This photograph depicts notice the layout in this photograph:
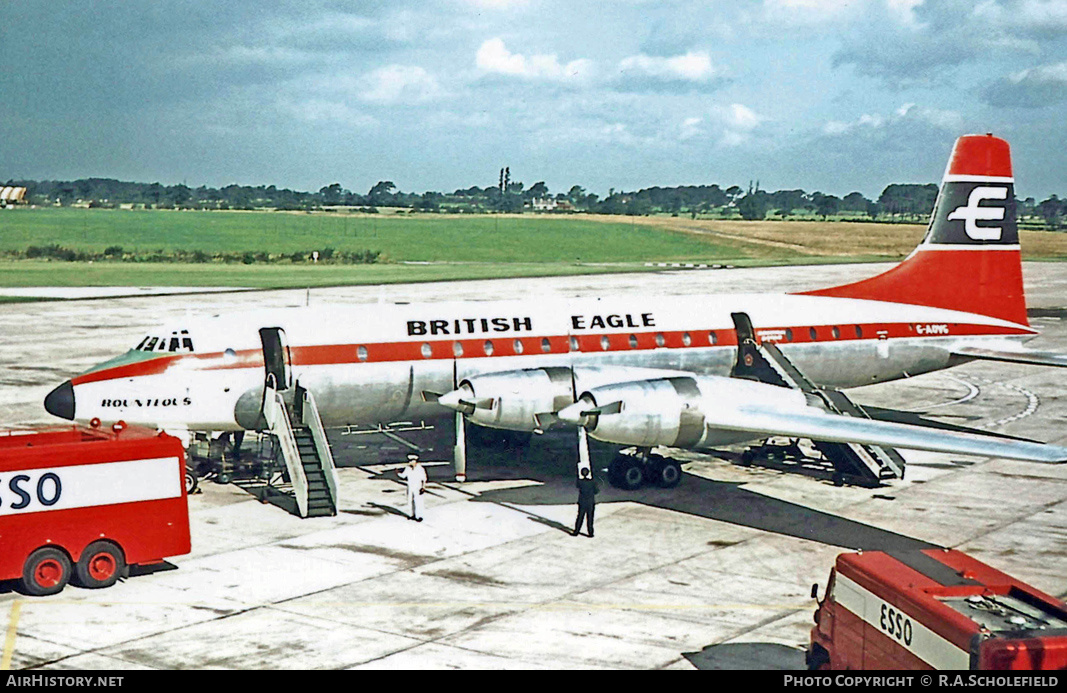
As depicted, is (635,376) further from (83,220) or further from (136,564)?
(83,220)

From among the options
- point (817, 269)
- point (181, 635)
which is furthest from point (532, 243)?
point (181, 635)

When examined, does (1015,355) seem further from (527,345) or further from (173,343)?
(173,343)

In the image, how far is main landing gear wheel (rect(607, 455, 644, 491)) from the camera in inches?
1047

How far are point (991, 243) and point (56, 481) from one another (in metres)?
26.2

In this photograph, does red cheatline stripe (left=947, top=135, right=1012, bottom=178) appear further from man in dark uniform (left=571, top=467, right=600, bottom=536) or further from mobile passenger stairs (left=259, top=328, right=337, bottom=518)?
mobile passenger stairs (left=259, top=328, right=337, bottom=518)

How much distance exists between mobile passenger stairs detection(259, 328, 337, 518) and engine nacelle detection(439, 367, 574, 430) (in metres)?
2.86

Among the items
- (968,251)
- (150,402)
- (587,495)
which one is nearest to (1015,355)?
(968,251)

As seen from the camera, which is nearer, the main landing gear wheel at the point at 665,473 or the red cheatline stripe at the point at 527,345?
the red cheatline stripe at the point at 527,345

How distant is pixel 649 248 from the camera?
136m

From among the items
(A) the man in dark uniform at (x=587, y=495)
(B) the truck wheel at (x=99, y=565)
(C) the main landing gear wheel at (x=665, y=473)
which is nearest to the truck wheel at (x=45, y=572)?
(B) the truck wheel at (x=99, y=565)

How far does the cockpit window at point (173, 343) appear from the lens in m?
25.7

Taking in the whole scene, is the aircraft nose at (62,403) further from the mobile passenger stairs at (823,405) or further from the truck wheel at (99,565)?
the mobile passenger stairs at (823,405)

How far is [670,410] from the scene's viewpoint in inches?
942

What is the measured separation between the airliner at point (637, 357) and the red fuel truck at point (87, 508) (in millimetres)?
5716
